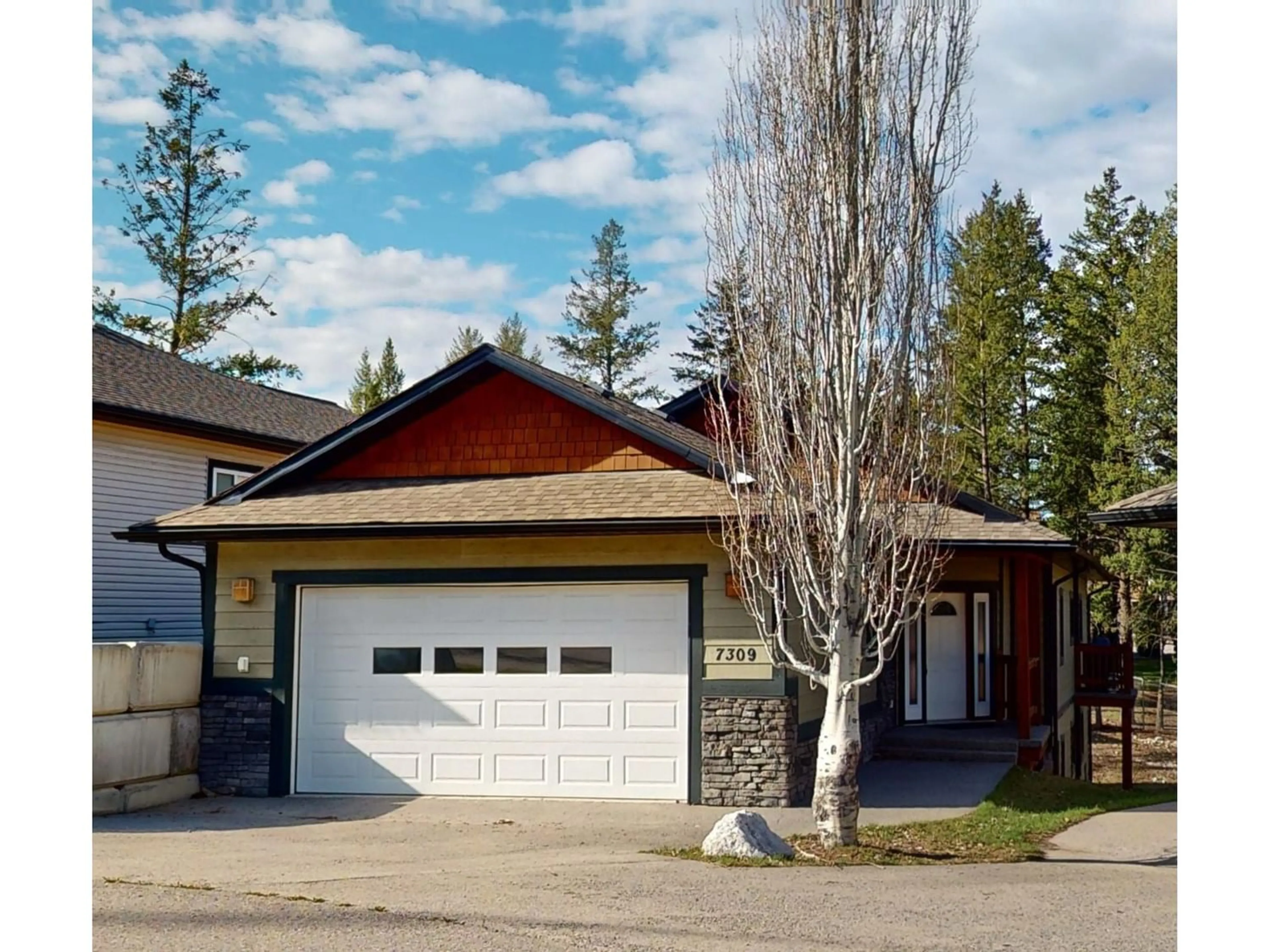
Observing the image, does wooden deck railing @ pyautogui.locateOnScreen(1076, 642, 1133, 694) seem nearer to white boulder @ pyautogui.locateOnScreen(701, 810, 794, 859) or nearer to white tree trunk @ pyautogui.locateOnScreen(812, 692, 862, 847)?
white tree trunk @ pyautogui.locateOnScreen(812, 692, 862, 847)

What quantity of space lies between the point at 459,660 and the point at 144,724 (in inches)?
120

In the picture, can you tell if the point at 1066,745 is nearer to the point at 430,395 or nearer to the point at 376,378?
the point at 430,395

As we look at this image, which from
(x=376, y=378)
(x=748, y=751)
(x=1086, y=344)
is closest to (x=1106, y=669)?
(x=748, y=751)

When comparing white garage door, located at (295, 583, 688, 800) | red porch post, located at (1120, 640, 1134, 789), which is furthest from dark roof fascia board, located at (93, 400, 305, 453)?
red porch post, located at (1120, 640, 1134, 789)

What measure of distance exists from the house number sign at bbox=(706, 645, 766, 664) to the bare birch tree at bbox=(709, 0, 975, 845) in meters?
1.30

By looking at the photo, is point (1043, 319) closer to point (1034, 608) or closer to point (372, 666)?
point (1034, 608)

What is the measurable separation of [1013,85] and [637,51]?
3.61m

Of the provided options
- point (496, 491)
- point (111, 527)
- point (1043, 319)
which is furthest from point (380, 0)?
point (1043, 319)

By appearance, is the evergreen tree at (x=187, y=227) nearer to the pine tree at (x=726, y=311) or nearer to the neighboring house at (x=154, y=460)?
the neighboring house at (x=154, y=460)

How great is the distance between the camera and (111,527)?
16.8 m

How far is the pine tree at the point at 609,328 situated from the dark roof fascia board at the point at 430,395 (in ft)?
102

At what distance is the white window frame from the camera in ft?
61.1

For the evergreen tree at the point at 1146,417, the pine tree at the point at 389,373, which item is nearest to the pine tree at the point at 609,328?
the pine tree at the point at 389,373

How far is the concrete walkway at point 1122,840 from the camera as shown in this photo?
32.0ft
